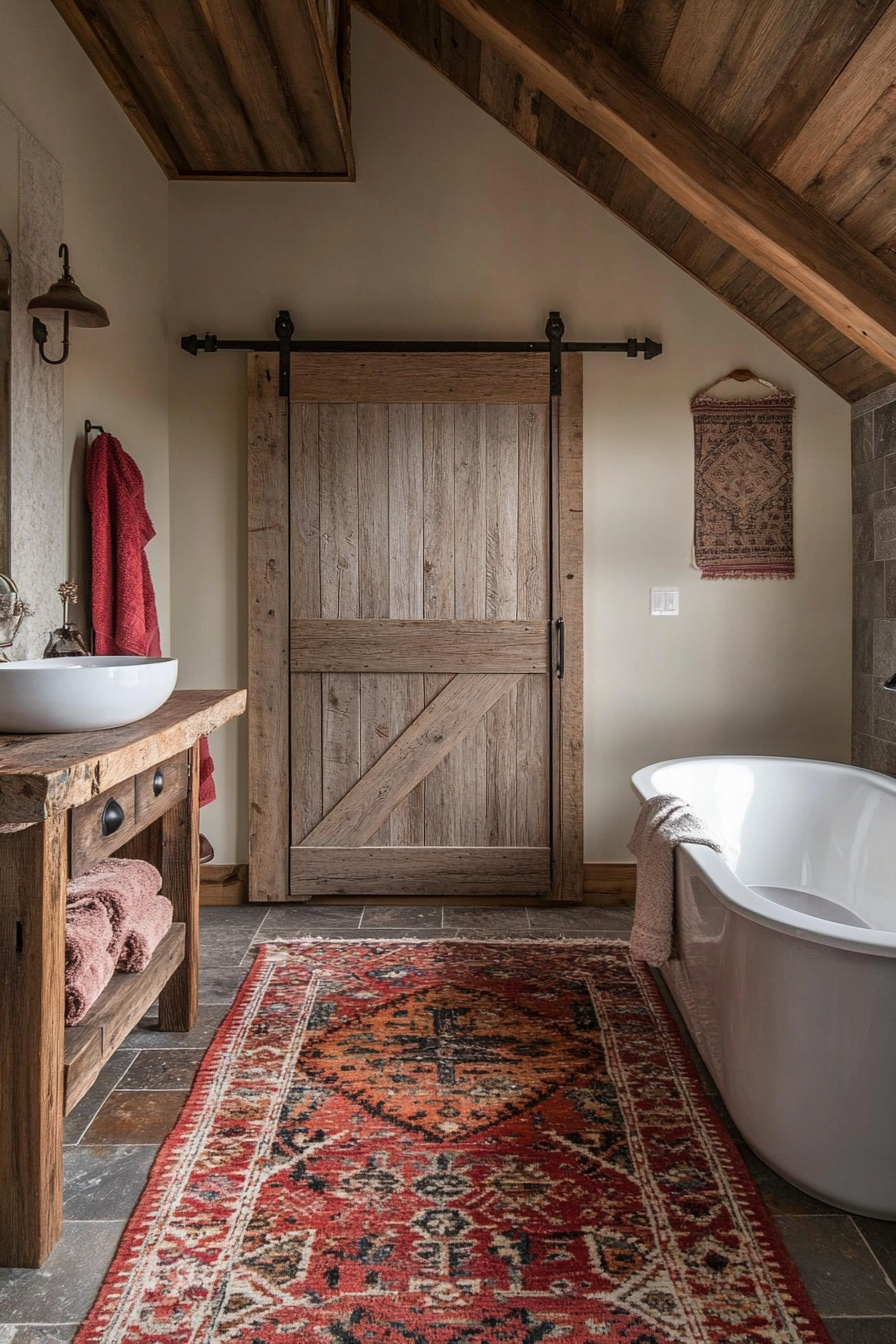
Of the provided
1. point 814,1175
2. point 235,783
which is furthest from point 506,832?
point 814,1175

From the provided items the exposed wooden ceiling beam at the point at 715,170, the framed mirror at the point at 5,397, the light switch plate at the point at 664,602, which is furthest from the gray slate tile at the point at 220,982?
the exposed wooden ceiling beam at the point at 715,170

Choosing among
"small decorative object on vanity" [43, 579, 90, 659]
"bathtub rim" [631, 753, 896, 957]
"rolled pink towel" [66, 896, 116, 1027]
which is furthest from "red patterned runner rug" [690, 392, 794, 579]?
"rolled pink towel" [66, 896, 116, 1027]

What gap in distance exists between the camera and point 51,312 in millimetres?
2268

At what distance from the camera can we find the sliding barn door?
11.4 feet

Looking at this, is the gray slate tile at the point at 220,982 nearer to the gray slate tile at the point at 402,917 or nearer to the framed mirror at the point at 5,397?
the gray slate tile at the point at 402,917

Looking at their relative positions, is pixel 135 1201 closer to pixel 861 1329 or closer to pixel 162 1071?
pixel 162 1071

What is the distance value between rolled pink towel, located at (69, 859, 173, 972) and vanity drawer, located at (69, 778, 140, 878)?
0.69 feet

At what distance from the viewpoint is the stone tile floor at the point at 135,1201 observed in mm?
1466

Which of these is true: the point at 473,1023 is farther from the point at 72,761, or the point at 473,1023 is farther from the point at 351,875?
the point at 72,761

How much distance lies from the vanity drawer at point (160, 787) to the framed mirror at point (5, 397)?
63cm

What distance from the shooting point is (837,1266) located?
1.57 metres

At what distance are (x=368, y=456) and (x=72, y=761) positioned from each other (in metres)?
2.28

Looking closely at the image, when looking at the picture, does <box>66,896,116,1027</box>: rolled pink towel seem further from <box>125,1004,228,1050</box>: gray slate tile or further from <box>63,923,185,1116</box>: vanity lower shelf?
<box>125,1004,228,1050</box>: gray slate tile

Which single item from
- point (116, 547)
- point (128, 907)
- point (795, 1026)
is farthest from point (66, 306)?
point (795, 1026)
